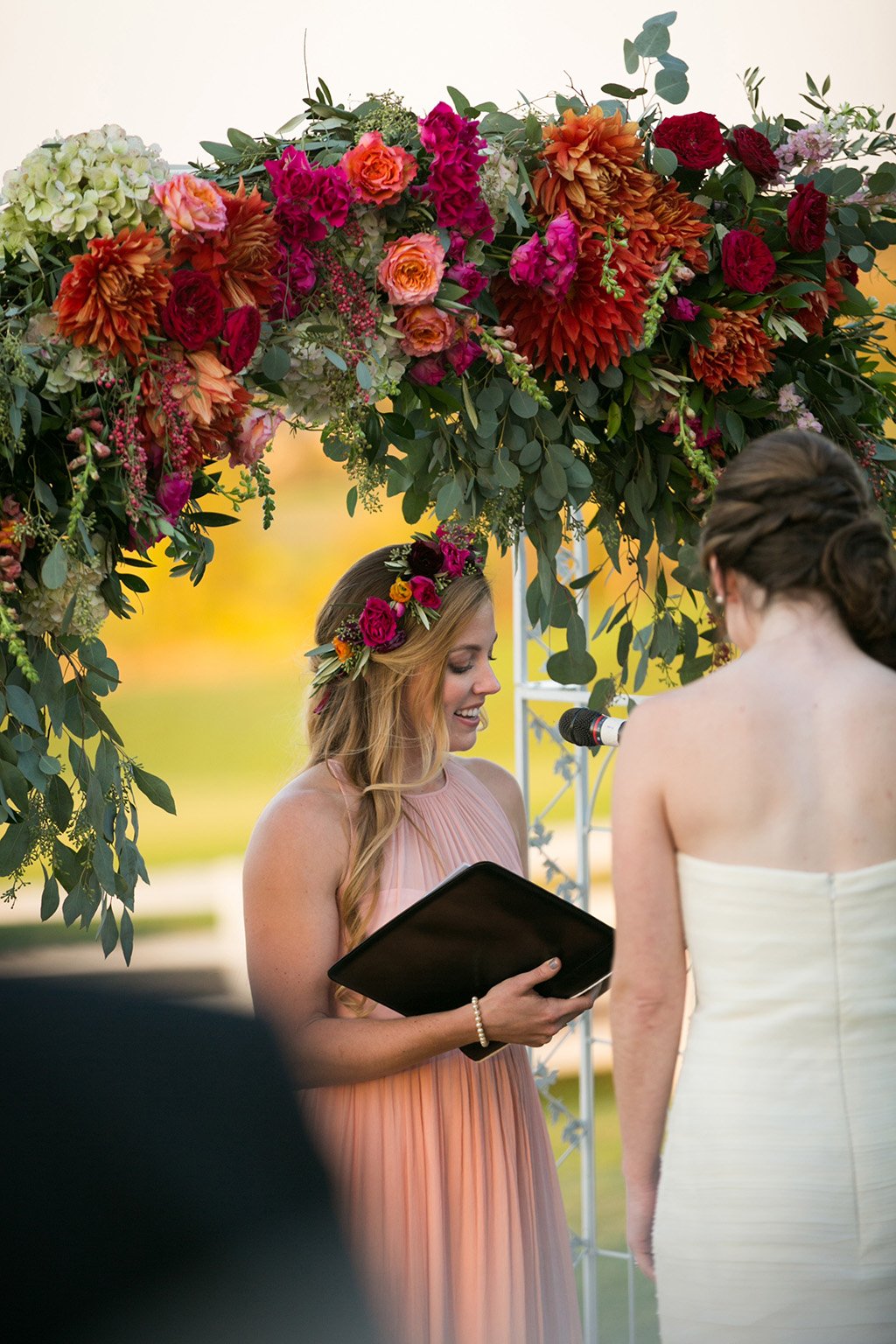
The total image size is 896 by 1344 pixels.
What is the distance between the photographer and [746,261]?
2465 millimetres

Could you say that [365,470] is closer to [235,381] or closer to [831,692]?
[235,381]

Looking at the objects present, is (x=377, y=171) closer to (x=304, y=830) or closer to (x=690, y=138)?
(x=690, y=138)

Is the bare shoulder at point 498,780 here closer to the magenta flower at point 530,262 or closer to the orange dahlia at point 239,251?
the magenta flower at point 530,262

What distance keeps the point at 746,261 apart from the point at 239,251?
884mm

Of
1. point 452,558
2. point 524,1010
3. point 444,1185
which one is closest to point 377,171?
point 452,558

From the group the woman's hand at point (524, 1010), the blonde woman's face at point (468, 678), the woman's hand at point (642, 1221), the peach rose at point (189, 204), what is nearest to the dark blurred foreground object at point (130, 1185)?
the woman's hand at point (642, 1221)

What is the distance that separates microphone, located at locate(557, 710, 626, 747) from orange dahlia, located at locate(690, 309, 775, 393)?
64 cm

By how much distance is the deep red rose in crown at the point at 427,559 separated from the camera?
2.73 meters

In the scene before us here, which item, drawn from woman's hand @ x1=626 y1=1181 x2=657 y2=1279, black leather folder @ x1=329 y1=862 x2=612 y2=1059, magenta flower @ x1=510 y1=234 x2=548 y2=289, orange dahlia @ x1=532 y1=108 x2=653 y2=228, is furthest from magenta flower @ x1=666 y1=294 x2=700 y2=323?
woman's hand @ x1=626 y1=1181 x2=657 y2=1279

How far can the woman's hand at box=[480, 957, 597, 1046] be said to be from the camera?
238 centimetres

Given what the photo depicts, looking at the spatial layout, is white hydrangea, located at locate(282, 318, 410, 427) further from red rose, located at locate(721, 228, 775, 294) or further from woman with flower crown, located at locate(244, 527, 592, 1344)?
red rose, located at locate(721, 228, 775, 294)

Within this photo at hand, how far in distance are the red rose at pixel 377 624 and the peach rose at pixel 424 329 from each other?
1.80 feet

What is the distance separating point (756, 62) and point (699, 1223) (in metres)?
6.44

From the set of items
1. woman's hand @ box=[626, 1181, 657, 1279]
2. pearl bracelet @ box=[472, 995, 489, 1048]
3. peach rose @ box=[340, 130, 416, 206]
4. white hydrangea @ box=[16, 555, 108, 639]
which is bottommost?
woman's hand @ box=[626, 1181, 657, 1279]
